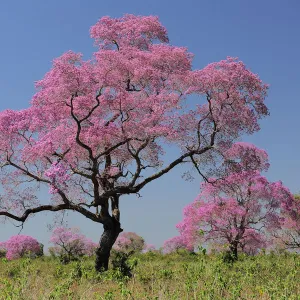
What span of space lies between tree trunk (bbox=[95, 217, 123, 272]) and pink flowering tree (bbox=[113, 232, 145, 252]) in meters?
23.5

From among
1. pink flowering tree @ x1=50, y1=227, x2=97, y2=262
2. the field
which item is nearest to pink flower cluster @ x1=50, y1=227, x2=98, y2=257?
pink flowering tree @ x1=50, y1=227, x2=97, y2=262

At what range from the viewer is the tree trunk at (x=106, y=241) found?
1991cm

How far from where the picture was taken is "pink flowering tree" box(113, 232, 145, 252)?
43631mm

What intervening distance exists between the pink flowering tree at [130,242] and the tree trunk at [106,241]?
77.1 feet

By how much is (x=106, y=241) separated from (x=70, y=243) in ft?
54.2

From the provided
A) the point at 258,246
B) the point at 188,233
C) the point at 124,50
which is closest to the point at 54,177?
the point at 124,50

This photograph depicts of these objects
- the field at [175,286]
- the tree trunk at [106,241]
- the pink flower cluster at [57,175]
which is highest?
the pink flower cluster at [57,175]

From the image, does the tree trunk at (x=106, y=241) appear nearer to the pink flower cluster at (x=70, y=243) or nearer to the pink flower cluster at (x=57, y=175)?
the pink flower cluster at (x=57, y=175)

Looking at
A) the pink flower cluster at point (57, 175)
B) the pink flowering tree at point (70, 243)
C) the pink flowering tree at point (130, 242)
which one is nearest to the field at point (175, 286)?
the pink flower cluster at point (57, 175)

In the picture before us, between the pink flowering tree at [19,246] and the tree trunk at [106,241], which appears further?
the pink flowering tree at [19,246]

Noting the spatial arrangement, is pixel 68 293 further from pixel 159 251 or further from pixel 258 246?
pixel 159 251

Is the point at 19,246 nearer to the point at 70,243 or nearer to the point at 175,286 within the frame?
the point at 70,243

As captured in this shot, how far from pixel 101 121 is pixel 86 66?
2.21 meters

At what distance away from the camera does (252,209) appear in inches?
1112
